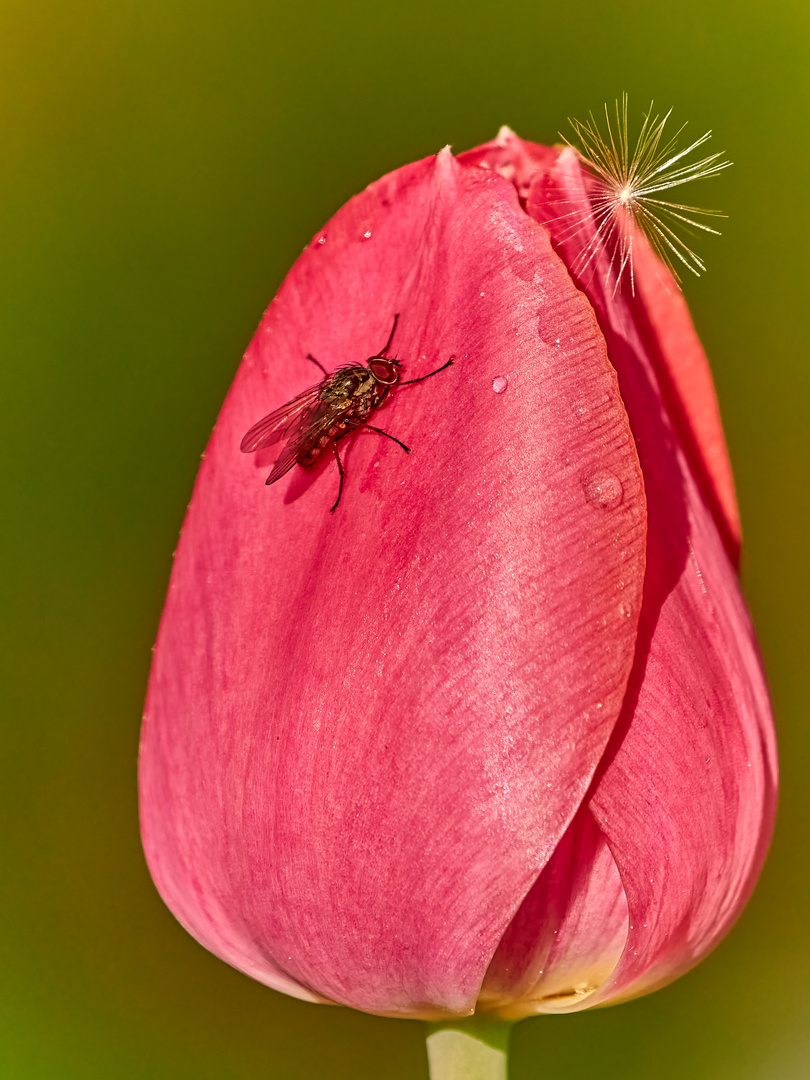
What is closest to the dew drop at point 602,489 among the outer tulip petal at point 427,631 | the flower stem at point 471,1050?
the outer tulip petal at point 427,631

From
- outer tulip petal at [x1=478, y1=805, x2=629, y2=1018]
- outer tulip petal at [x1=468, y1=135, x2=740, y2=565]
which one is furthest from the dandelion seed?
outer tulip petal at [x1=478, y1=805, x2=629, y2=1018]

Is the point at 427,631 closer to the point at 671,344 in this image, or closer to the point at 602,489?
the point at 602,489

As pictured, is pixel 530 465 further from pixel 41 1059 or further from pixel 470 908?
pixel 41 1059

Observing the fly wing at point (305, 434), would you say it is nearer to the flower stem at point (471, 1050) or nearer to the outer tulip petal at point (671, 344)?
the outer tulip petal at point (671, 344)

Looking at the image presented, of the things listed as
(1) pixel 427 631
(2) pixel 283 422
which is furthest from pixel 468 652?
(2) pixel 283 422

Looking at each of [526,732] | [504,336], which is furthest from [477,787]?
[504,336]

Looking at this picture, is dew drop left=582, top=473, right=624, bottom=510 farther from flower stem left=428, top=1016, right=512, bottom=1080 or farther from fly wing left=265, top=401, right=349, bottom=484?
flower stem left=428, top=1016, right=512, bottom=1080
